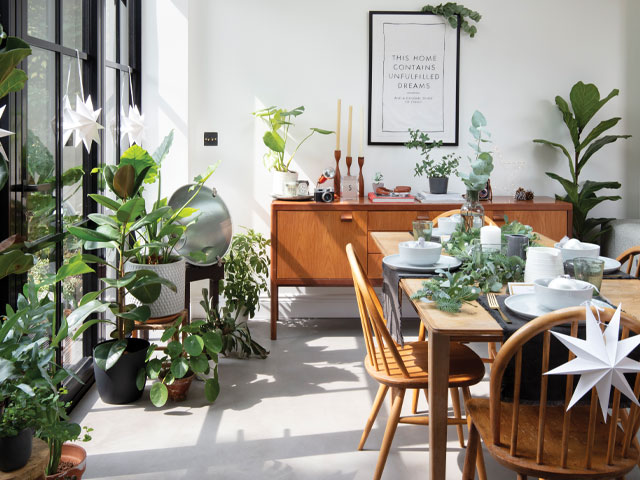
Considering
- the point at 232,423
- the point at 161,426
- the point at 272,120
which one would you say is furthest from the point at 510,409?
the point at 272,120

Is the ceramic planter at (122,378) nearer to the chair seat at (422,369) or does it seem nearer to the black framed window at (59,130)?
the black framed window at (59,130)

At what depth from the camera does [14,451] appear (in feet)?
6.01

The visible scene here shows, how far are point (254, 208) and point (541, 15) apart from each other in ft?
7.89

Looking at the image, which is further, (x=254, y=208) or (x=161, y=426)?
(x=254, y=208)

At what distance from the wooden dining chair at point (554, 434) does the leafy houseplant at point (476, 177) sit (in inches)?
37.0

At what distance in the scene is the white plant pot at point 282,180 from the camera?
4551mm

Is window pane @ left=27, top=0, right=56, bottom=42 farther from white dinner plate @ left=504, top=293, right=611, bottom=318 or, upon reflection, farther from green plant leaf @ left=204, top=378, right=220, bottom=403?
white dinner plate @ left=504, top=293, right=611, bottom=318

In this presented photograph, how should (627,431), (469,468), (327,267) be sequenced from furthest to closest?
(327,267) < (469,468) < (627,431)

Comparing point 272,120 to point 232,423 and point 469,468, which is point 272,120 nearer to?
point 232,423

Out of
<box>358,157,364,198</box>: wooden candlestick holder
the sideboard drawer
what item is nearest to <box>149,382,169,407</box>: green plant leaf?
the sideboard drawer

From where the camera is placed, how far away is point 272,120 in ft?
15.2

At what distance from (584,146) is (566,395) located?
3.32 m

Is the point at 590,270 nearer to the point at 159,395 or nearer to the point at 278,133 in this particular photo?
the point at 159,395

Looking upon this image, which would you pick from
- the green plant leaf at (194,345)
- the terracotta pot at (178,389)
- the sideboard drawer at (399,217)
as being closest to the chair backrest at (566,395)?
the green plant leaf at (194,345)
